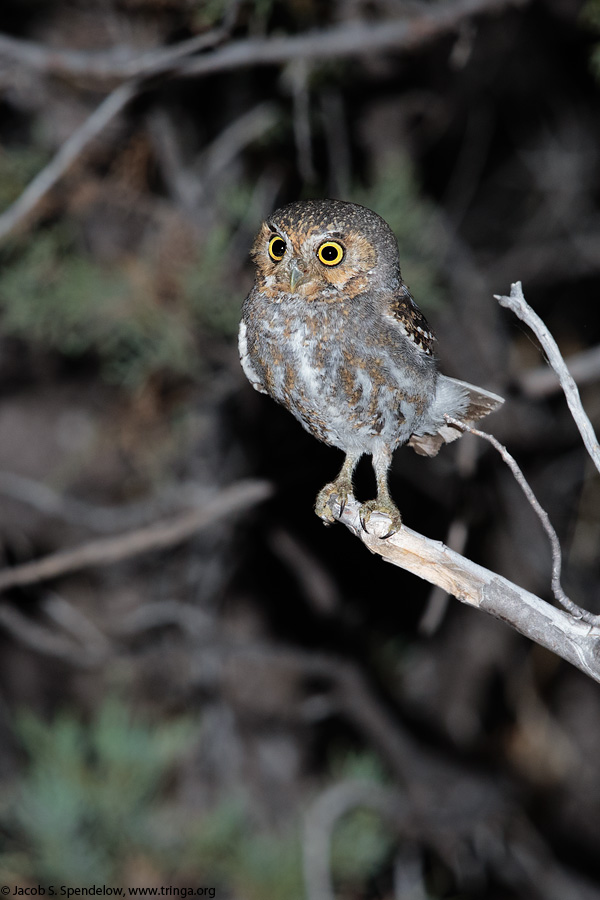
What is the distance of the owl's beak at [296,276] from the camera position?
1.96 meters

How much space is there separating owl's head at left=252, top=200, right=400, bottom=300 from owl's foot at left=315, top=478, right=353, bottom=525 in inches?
26.3

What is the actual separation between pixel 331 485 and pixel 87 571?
291 centimetres

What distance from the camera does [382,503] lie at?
2203mm

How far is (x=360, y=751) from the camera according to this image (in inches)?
201

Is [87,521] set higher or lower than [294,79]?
lower

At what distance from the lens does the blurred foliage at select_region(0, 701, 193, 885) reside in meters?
3.95

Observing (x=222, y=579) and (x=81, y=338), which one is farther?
Answer: (x=222, y=579)

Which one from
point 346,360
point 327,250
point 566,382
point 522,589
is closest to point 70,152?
point 327,250

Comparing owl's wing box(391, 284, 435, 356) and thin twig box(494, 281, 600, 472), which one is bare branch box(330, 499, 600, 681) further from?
owl's wing box(391, 284, 435, 356)

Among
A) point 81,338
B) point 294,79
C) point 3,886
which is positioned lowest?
point 3,886

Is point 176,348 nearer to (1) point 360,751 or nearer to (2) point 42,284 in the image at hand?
(2) point 42,284

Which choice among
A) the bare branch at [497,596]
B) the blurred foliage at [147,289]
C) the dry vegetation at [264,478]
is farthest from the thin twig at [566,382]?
the blurred foliage at [147,289]

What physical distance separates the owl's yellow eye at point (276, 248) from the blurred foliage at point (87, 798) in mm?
3027

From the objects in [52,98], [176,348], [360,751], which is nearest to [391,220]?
[176,348]
